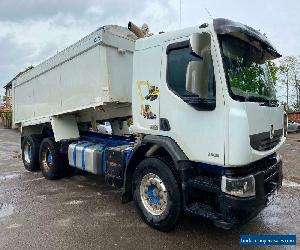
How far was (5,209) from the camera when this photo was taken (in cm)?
591

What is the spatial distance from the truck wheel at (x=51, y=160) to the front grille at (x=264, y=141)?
5098 mm

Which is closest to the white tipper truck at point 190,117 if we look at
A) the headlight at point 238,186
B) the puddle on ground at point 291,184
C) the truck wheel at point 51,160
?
the headlight at point 238,186

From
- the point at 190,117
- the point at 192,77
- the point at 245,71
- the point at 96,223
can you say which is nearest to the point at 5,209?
the point at 96,223

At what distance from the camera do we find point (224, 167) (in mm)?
4090

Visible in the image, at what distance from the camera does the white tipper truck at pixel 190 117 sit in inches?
156

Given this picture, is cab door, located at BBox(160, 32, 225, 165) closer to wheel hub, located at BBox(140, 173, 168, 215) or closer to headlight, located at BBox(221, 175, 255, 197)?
headlight, located at BBox(221, 175, 255, 197)

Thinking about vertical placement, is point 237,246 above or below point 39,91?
below

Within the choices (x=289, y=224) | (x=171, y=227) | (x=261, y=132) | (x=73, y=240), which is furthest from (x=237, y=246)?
(x=73, y=240)

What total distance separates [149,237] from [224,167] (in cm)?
149

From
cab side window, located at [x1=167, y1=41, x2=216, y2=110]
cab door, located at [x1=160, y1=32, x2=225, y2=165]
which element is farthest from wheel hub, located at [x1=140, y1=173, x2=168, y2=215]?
cab side window, located at [x1=167, y1=41, x2=216, y2=110]

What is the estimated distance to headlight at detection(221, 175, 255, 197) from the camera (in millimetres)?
3914

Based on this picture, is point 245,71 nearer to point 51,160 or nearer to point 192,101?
point 192,101

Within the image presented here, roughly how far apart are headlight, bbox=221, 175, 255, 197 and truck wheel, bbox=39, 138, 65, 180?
4996mm

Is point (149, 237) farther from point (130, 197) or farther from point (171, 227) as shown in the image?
point (130, 197)
